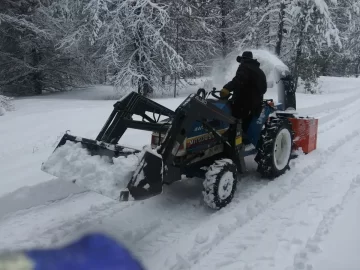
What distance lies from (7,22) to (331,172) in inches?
579

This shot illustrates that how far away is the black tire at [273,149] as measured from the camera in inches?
216

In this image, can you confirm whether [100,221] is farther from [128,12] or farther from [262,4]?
[262,4]

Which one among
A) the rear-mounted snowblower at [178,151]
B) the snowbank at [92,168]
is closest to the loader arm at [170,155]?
the rear-mounted snowblower at [178,151]

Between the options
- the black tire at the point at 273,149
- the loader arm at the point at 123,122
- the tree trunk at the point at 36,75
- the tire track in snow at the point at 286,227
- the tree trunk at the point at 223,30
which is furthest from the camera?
the tree trunk at the point at 223,30

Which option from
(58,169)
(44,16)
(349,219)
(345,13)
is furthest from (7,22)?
(345,13)

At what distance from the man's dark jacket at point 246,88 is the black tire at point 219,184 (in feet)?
3.35

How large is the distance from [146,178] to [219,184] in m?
1.09

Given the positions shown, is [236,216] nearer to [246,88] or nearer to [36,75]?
[246,88]

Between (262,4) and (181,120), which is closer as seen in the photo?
(181,120)

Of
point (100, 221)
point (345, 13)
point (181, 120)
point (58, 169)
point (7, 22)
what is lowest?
point (100, 221)

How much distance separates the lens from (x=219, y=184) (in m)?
4.41

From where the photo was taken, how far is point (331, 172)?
5.91m

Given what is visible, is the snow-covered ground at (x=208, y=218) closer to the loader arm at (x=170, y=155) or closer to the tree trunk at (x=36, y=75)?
the loader arm at (x=170, y=155)

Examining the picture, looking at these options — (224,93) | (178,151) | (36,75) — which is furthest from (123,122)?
(36,75)
